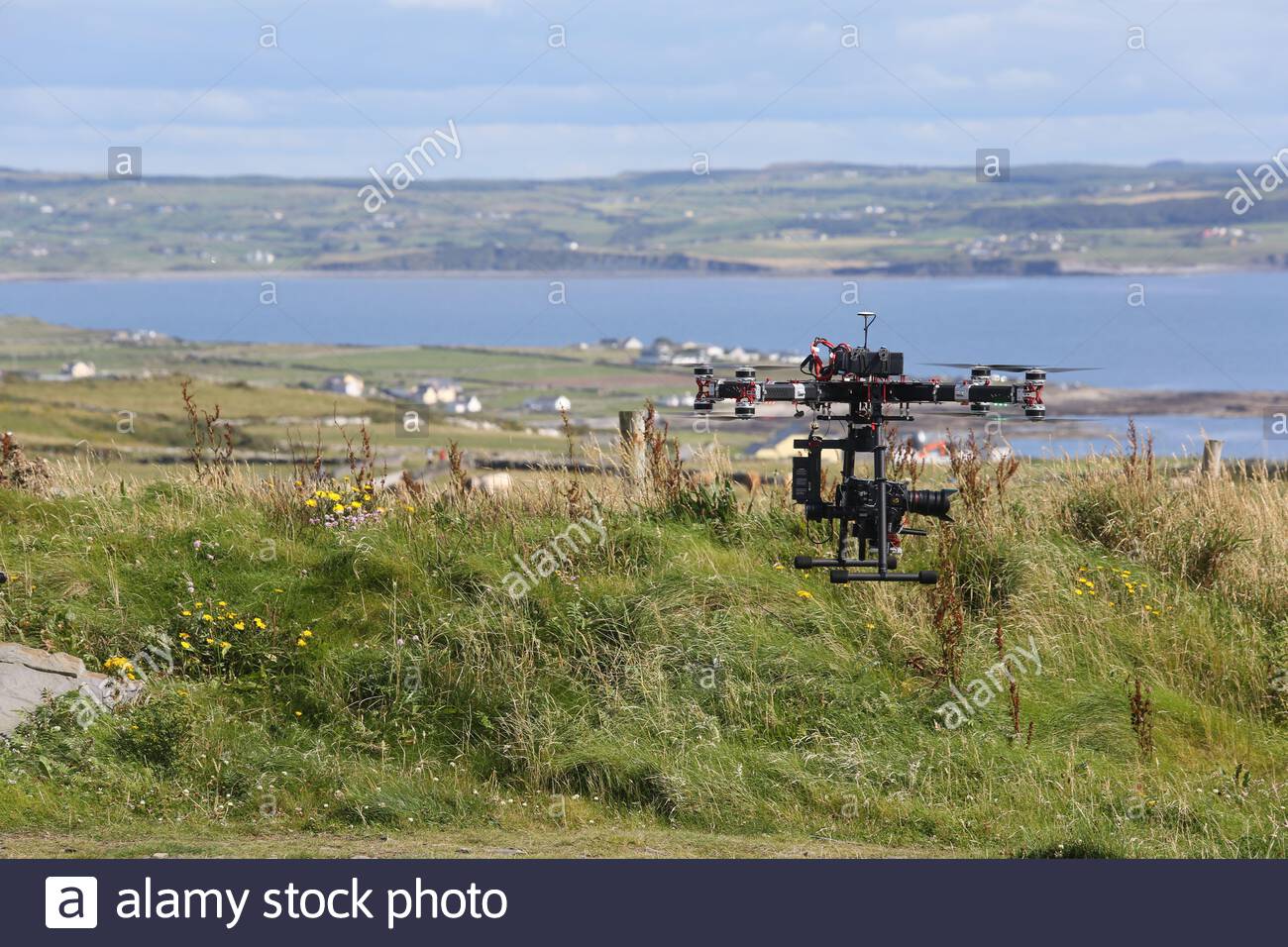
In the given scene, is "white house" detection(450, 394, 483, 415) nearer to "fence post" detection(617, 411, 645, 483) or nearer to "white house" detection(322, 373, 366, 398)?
"white house" detection(322, 373, 366, 398)

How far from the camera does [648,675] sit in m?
13.1

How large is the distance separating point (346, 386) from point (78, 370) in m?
38.2

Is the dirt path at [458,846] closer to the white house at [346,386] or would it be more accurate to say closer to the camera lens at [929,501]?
the camera lens at [929,501]

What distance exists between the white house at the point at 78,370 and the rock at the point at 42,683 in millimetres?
147062

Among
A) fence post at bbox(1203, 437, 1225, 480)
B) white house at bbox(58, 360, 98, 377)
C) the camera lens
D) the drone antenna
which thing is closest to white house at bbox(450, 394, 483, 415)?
white house at bbox(58, 360, 98, 377)

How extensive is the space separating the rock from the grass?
0.28 meters

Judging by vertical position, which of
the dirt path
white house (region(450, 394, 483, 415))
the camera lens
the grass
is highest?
the camera lens

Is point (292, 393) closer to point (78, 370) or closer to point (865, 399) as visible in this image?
point (78, 370)

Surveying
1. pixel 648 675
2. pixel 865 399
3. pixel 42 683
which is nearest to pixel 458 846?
pixel 648 675

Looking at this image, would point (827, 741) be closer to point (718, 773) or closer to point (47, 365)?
point (718, 773)

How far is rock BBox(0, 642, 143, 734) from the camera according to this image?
12.5m

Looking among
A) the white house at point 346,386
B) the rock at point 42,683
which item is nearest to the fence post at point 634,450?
the rock at point 42,683

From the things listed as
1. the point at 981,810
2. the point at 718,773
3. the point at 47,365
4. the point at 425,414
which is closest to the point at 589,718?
the point at 718,773

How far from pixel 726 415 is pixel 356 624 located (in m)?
6.14
